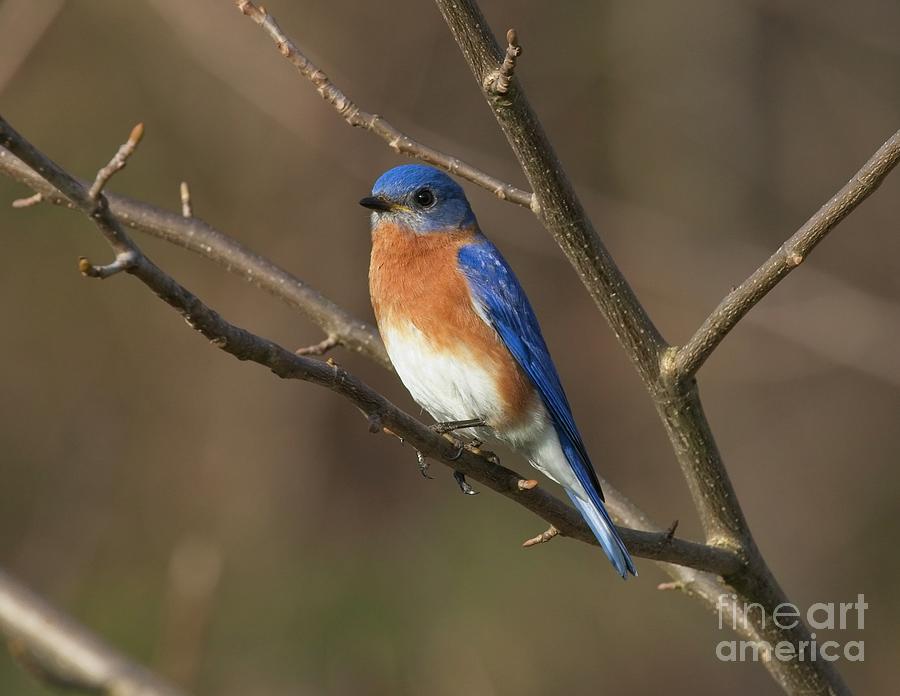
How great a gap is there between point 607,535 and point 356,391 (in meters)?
1.00

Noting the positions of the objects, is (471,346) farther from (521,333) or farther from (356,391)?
(356,391)

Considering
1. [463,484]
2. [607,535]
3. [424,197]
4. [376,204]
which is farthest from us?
[424,197]

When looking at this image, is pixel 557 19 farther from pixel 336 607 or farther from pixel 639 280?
pixel 336 607

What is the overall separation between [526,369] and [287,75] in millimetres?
4592

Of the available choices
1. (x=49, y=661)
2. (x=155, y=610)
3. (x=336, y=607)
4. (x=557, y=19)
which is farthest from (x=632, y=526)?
(x=557, y=19)

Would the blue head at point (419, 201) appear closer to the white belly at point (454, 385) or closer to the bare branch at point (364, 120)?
the white belly at point (454, 385)

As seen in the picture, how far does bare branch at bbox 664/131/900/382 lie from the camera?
234 centimetres

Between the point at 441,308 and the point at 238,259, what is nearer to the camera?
the point at 238,259

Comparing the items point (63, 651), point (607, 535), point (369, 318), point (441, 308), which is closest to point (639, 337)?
point (607, 535)

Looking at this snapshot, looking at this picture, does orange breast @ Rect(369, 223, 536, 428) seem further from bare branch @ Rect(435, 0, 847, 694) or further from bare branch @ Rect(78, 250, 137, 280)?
bare branch @ Rect(78, 250, 137, 280)

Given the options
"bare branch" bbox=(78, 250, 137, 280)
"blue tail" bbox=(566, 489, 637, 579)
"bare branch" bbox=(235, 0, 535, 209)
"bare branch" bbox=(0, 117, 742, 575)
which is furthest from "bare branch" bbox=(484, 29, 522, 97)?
"blue tail" bbox=(566, 489, 637, 579)

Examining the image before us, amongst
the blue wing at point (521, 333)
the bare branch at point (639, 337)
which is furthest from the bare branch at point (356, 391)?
the blue wing at point (521, 333)

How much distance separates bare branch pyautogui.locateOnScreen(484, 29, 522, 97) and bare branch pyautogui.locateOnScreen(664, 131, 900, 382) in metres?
0.69

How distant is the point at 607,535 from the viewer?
2.89m
